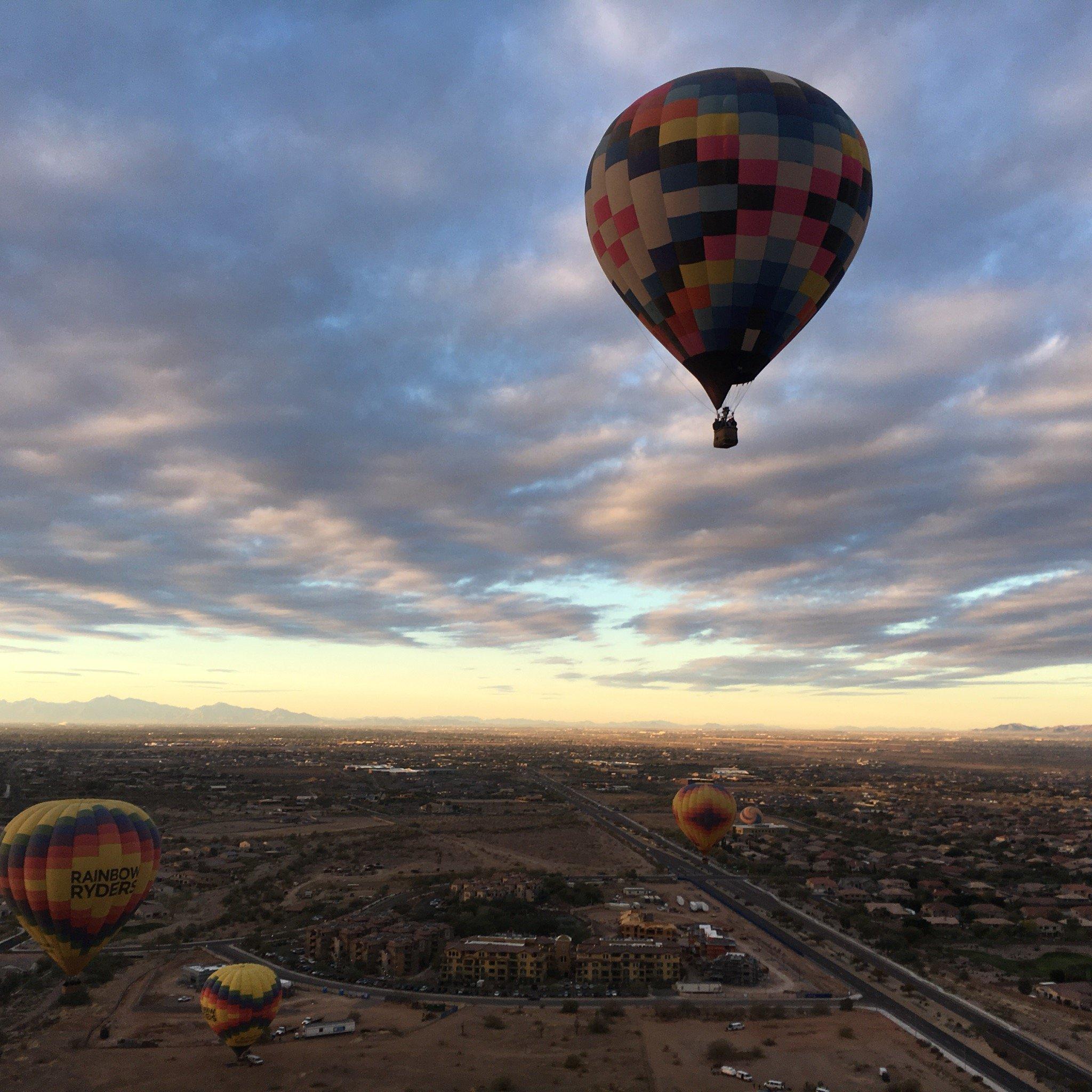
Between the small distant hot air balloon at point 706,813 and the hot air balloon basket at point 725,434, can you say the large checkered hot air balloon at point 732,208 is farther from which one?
the small distant hot air balloon at point 706,813

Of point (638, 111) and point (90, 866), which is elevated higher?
point (638, 111)

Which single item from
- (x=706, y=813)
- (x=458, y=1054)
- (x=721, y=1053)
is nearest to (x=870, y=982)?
(x=706, y=813)

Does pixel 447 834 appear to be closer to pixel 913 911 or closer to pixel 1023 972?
pixel 913 911

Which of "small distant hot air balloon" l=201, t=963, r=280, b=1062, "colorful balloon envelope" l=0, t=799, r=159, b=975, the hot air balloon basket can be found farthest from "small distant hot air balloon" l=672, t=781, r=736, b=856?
the hot air balloon basket

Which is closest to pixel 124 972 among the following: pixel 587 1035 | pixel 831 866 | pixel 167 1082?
pixel 167 1082

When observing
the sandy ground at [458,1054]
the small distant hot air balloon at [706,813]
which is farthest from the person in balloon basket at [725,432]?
the small distant hot air balloon at [706,813]

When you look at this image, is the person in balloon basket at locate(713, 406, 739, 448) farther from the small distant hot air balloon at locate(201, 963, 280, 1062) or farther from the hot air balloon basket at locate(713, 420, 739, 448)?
the small distant hot air balloon at locate(201, 963, 280, 1062)
